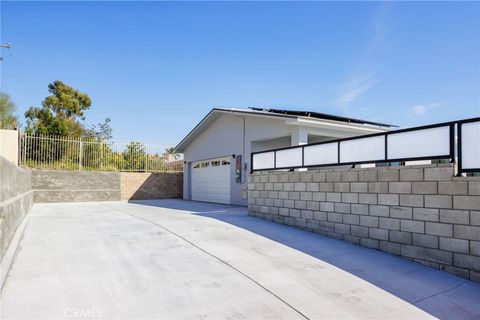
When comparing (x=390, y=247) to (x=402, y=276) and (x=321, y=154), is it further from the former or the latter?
(x=321, y=154)

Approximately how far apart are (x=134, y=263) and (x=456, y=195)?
4751 mm

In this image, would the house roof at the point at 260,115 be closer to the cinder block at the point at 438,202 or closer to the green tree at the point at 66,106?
the cinder block at the point at 438,202

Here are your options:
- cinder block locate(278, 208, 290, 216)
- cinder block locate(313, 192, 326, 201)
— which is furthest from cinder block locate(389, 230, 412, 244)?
cinder block locate(278, 208, 290, 216)

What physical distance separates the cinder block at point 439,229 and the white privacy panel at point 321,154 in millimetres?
2296

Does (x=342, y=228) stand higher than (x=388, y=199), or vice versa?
(x=388, y=199)

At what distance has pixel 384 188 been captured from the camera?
17.8 ft

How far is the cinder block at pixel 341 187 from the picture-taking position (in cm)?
615

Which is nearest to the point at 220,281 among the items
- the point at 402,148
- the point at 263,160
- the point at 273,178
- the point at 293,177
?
the point at 402,148

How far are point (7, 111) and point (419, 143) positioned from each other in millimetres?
22098

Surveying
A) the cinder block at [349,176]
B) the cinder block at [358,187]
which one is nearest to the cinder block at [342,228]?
the cinder block at [358,187]

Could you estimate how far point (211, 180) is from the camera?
1566 cm

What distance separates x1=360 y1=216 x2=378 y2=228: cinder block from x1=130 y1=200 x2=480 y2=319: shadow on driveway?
439 mm

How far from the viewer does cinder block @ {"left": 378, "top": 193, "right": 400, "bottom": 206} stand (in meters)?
5.19

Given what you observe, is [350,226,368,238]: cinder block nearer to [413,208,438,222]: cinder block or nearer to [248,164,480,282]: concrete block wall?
[248,164,480,282]: concrete block wall
